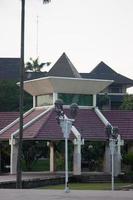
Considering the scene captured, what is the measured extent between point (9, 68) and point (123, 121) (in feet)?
112

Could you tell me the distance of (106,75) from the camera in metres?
77.4

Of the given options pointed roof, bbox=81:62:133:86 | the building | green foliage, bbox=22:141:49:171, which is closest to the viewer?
the building

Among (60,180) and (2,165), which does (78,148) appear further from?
(2,165)

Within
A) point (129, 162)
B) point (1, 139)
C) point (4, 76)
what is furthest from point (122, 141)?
point (4, 76)

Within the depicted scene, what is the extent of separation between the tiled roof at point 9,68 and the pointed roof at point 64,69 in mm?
28556

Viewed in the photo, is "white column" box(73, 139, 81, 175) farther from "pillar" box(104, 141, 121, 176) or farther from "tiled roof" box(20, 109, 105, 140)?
"pillar" box(104, 141, 121, 176)

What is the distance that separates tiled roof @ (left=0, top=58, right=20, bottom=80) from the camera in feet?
237

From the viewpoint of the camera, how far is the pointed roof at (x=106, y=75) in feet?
249

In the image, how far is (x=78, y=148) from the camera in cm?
3812

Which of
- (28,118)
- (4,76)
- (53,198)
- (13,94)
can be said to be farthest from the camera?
(4,76)

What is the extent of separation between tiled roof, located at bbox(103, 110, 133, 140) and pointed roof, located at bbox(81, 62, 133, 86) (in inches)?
1258

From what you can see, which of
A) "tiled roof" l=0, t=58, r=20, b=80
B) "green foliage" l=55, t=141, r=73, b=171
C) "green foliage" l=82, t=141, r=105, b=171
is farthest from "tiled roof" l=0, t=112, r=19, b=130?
"tiled roof" l=0, t=58, r=20, b=80

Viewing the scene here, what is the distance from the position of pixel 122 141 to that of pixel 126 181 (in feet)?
9.66

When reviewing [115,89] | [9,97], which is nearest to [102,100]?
[115,89]
